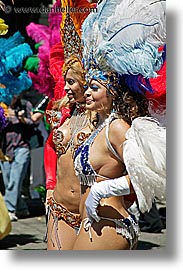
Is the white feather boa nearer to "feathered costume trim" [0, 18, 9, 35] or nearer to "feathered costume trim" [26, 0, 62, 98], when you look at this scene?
"feathered costume trim" [0, 18, 9, 35]

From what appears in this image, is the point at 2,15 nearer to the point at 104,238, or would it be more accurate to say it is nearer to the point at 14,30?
the point at 14,30

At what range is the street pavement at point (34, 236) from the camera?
10.7 ft

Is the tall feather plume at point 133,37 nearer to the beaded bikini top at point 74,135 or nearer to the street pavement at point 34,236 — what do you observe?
the beaded bikini top at point 74,135

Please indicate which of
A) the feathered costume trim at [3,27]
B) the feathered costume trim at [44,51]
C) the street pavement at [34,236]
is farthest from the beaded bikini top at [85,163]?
the feathered costume trim at [44,51]

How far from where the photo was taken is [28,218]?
15.4 feet

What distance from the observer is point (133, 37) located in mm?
2275

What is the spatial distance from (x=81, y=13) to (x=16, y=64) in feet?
2.36

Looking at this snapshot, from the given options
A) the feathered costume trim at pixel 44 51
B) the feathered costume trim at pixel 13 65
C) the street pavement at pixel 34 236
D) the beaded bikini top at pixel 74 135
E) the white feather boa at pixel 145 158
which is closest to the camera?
the white feather boa at pixel 145 158

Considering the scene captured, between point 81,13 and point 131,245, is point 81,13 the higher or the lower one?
the higher one

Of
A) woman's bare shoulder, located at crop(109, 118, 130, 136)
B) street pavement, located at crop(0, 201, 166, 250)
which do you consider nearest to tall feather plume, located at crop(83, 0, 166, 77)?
woman's bare shoulder, located at crop(109, 118, 130, 136)

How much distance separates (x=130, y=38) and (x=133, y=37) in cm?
1

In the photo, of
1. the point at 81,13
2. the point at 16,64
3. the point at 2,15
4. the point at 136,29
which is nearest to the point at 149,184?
the point at 136,29

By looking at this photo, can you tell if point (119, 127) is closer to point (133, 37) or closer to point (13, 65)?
point (133, 37)

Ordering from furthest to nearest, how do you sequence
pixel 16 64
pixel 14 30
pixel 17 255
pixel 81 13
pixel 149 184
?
pixel 16 64, pixel 14 30, pixel 81 13, pixel 17 255, pixel 149 184
